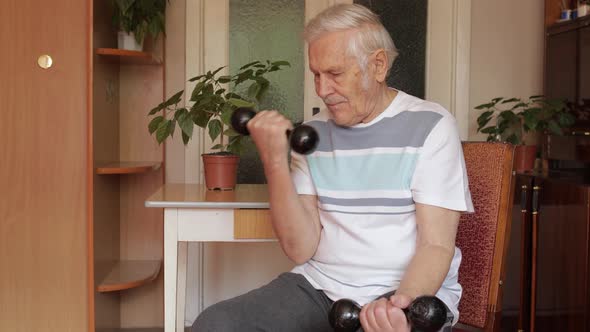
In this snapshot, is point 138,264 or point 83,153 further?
point 138,264

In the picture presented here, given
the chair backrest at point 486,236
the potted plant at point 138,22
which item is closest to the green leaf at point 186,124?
the potted plant at point 138,22

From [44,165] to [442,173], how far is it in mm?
1568

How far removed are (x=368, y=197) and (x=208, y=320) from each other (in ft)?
1.42

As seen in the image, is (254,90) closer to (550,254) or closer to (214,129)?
(214,129)

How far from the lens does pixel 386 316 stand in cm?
119

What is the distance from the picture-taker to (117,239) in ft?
10.0

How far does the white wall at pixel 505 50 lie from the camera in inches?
129

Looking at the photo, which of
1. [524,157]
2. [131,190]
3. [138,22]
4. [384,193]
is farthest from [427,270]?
[131,190]

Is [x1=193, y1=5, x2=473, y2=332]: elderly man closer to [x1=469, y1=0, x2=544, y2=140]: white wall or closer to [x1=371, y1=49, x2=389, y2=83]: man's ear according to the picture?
[x1=371, y1=49, x2=389, y2=83]: man's ear

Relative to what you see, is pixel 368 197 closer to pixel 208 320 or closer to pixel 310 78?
pixel 208 320

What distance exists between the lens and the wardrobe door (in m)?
2.42

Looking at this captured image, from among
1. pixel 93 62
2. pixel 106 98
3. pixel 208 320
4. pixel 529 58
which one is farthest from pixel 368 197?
pixel 529 58

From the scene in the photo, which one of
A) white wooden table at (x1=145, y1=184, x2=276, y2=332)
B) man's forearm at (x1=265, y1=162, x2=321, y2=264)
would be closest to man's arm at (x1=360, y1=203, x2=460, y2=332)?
man's forearm at (x1=265, y1=162, x2=321, y2=264)

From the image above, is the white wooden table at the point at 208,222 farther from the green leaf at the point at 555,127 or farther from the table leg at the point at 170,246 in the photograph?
the green leaf at the point at 555,127
